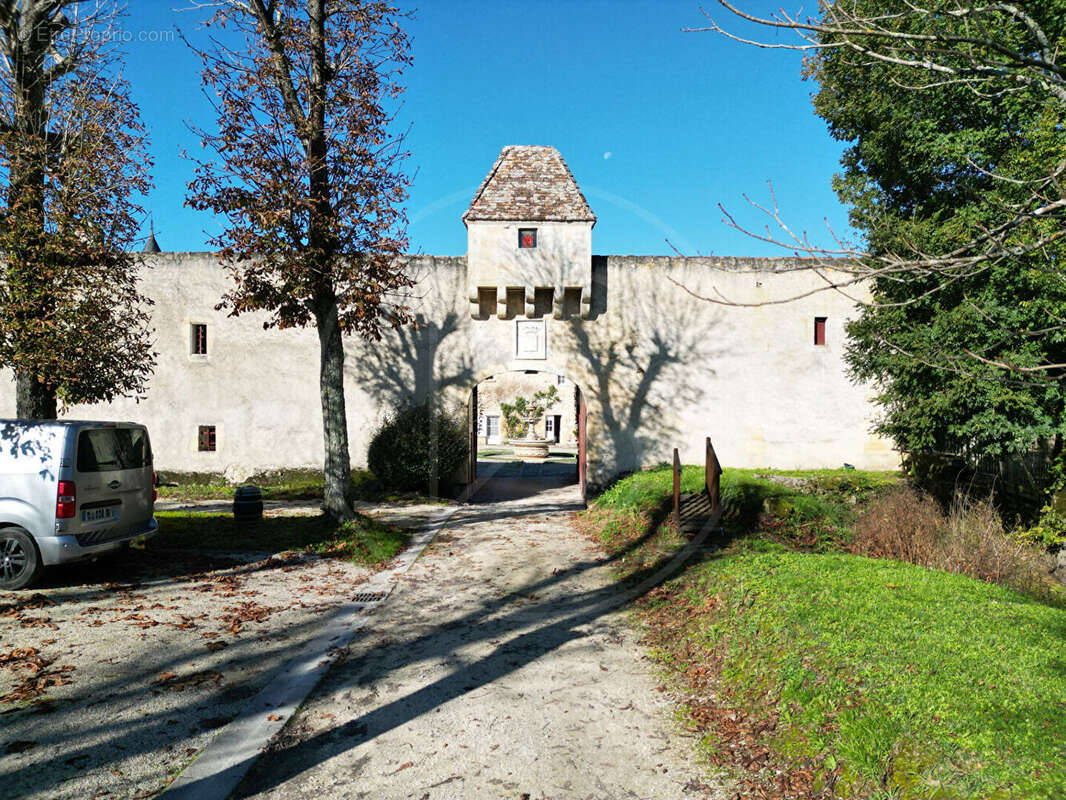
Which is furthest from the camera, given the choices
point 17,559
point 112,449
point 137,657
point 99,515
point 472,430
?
point 472,430

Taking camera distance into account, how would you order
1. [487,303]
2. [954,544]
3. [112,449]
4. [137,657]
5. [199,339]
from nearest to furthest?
[137,657]
[112,449]
[954,544]
[487,303]
[199,339]

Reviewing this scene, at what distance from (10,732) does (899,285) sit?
43.2 feet

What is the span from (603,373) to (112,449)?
1071 cm

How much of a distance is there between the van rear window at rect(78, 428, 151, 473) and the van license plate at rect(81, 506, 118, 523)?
44 centimetres

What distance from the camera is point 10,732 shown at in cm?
391

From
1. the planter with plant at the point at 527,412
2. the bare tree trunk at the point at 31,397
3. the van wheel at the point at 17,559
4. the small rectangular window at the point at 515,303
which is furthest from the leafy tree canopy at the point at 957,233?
the planter with plant at the point at 527,412

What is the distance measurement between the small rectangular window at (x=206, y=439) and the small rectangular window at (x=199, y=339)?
1968mm

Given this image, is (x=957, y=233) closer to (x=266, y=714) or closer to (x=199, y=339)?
(x=266, y=714)

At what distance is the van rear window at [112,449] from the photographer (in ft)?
22.4

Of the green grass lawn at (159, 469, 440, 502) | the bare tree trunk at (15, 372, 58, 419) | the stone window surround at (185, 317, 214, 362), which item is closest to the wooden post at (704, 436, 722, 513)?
the green grass lawn at (159, 469, 440, 502)

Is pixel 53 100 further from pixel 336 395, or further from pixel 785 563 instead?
pixel 785 563

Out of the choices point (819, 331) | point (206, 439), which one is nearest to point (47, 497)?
point (206, 439)

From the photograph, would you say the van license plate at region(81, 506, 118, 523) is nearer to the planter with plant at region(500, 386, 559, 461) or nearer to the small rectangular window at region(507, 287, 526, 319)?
the small rectangular window at region(507, 287, 526, 319)

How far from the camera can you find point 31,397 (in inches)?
343
